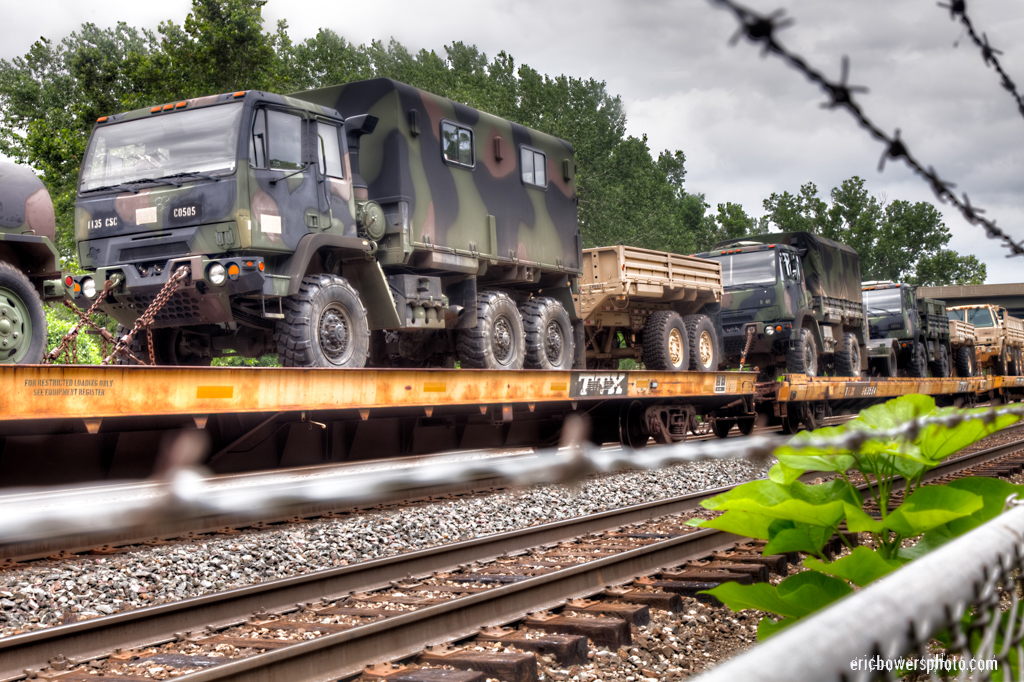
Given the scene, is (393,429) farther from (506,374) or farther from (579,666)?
(579,666)

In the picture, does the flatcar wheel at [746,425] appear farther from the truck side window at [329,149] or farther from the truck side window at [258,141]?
the truck side window at [258,141]

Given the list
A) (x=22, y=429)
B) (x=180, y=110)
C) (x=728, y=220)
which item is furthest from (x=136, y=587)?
(x=728, y=220)

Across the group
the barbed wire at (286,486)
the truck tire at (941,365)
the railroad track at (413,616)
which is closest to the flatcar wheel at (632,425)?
the railroad track at (413,616)

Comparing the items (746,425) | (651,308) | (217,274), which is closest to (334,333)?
(217,274)

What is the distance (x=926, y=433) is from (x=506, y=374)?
737cm

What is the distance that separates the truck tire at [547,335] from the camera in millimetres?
12594

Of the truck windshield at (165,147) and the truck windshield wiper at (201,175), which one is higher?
the truck windshield at (165,147)

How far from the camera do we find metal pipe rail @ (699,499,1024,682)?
94 centimetres

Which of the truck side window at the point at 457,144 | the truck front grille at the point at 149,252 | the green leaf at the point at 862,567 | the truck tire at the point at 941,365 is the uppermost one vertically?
the truck side window at the point at 457,144

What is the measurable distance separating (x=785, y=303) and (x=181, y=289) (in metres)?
12.6

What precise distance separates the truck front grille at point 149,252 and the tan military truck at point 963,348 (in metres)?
26.3

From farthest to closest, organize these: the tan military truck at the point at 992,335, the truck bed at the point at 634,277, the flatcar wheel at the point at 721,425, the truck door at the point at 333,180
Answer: the tan military truck at the point at 992,335 < the flatcar wheel at the point at 721,425 < the truck bed at the point at 634,277 < the truck door at the point at 333,180

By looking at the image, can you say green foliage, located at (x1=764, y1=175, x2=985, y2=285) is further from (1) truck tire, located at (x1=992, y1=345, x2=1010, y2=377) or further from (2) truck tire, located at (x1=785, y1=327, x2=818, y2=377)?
(2) truck tire, located at (x1=785, y1=327, x2=818, y2=377)

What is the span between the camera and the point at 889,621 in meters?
1.11
